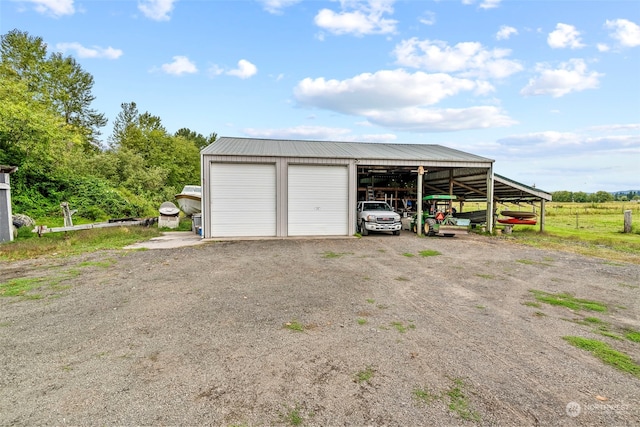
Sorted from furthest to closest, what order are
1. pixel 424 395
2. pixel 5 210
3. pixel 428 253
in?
pixel 5 210 → pixel 428 253 → pixel 424 395

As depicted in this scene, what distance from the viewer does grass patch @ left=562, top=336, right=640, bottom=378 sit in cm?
344

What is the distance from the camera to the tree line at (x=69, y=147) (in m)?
15.4

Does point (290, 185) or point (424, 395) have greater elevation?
point (290, 185)

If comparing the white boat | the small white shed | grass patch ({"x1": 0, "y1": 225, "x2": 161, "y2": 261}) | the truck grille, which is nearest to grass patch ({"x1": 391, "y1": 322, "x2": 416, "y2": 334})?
grass patch ({"x1": 0, "y1": 225, "x2": 161, "y2": 261})

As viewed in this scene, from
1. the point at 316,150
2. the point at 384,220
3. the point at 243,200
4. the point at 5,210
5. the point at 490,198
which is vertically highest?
the point at 316,150

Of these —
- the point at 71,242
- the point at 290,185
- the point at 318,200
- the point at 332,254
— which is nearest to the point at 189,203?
the point at 71,242

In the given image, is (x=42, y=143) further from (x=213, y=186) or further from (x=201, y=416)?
(x=201, y=416)

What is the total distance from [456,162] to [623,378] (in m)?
13.6

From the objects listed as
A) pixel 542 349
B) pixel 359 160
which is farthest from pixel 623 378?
pixel 359 160

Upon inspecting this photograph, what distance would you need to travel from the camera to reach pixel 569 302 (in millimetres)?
5676

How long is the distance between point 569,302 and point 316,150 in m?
12.2

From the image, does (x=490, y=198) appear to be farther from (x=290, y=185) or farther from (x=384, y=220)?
(x=290, y=185)

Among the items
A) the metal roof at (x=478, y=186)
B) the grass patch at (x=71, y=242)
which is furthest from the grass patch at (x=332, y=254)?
the metal roof at (x=478, y=186)

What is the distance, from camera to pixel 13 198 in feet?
48.6
